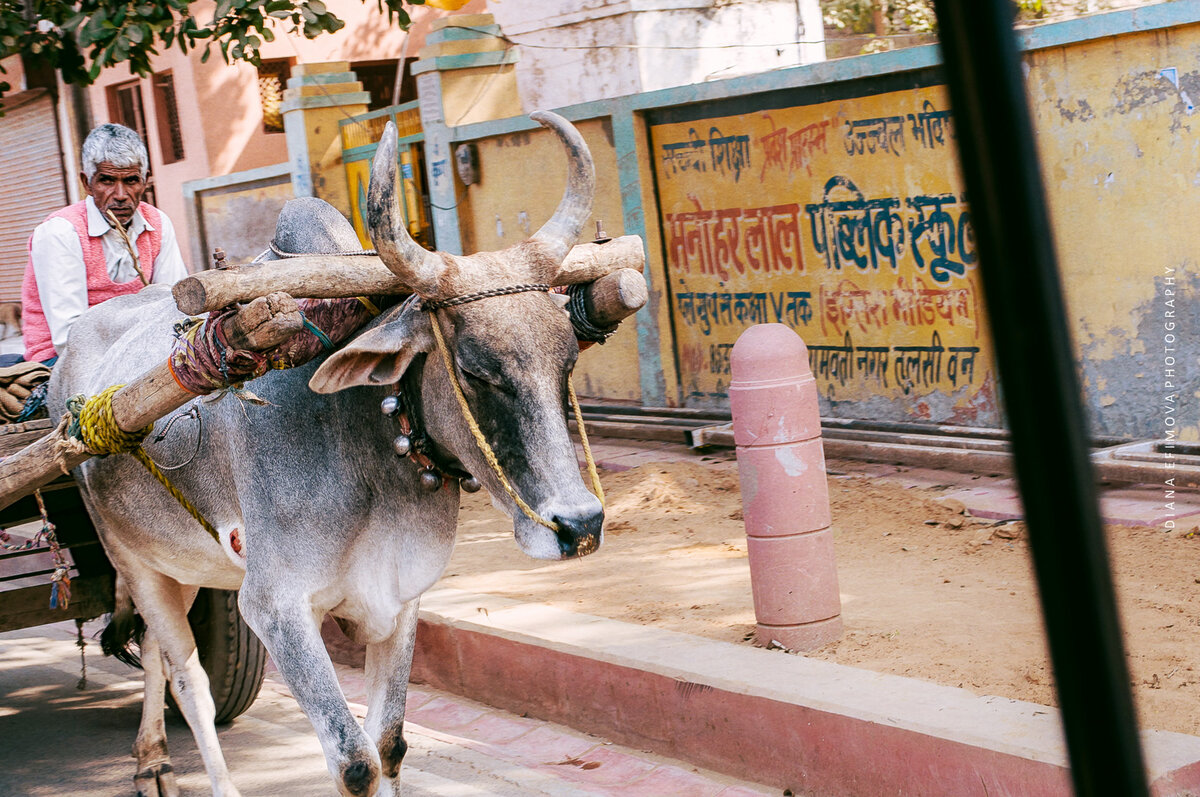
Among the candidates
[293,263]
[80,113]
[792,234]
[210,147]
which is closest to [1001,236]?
[293,263]

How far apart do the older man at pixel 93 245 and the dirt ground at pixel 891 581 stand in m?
2.16

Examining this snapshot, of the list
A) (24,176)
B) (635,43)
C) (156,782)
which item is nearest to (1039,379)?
(156,782)

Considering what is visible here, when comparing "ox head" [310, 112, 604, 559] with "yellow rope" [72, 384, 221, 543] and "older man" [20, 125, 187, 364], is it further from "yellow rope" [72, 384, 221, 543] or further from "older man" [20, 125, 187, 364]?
"older man" [20, 125, 187, 364]

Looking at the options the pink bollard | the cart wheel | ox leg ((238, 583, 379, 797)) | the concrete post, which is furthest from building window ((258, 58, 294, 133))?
ox leg ((238, 583, 379, 797))

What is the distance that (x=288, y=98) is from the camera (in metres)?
13.0

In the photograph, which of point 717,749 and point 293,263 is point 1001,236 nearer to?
point 293,263

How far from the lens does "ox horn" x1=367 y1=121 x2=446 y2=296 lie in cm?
275

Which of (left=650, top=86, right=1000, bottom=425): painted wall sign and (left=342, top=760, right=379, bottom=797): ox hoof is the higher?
(left=650, top=86, right=1000, bottom=425): painted wall sign

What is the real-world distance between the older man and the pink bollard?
2.17 m

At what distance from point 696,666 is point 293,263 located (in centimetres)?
196

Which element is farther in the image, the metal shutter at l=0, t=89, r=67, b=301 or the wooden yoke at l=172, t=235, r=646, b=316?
the metal shutter at l=0, t=89, r=67, b=301

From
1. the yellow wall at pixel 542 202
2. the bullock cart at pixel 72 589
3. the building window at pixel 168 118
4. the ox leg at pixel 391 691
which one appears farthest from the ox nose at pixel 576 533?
the building window at pixel 168 118

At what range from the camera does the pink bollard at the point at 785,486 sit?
435 centimetres

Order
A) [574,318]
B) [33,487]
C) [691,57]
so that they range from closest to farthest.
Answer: [574,318]
[33,487]
[691,57]
